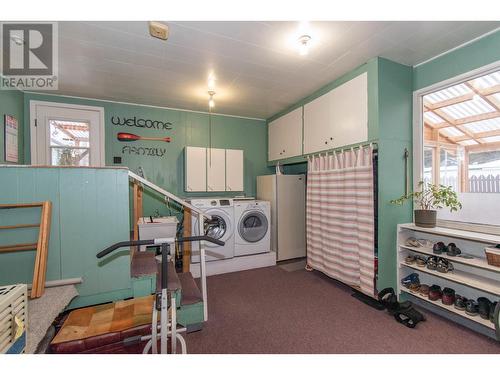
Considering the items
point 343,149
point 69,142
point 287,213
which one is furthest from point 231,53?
point 69,142

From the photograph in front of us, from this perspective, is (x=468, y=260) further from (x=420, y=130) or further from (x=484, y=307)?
(x=420, y=130)

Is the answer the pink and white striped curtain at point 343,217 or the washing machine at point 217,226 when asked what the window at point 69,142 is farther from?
the pink and white striped curtain at point 343,217

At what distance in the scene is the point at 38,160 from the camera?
10.3 feet

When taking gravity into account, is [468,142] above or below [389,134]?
below

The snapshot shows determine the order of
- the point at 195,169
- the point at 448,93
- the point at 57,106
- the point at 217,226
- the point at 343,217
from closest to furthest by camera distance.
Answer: the point at 448,93 → the point at 343,217 → the point at 57,106 → the point at 217,226 → the point at 195,169

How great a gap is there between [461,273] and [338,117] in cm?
199

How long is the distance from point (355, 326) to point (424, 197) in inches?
60.5

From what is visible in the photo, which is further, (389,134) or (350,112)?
(350,112)

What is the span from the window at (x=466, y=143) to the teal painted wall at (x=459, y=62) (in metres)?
0.11

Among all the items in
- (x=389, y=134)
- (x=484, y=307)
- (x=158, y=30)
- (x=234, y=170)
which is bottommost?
(x=484, y=307)

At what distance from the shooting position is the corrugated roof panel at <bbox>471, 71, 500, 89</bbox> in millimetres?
1993

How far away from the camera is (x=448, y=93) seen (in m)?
2.33

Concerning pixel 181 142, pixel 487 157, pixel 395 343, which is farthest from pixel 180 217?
pixel 487 157

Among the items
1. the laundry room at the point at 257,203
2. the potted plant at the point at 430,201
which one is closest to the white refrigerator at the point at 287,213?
the laundry room at the point at 257,203
